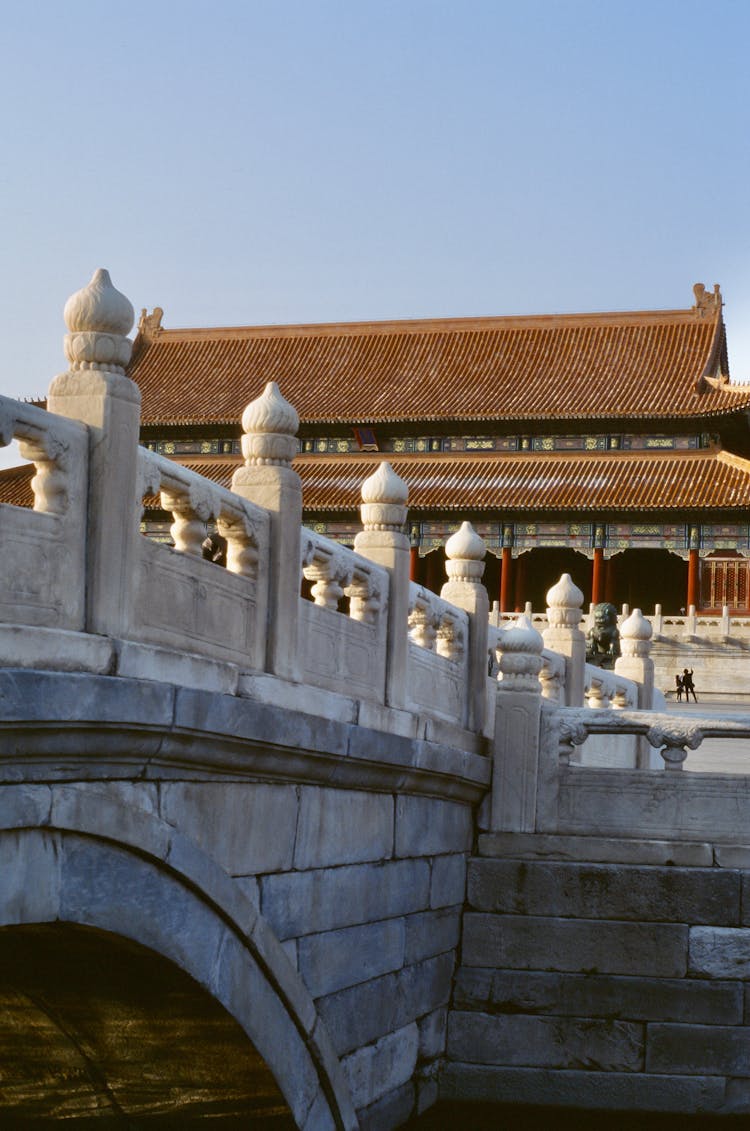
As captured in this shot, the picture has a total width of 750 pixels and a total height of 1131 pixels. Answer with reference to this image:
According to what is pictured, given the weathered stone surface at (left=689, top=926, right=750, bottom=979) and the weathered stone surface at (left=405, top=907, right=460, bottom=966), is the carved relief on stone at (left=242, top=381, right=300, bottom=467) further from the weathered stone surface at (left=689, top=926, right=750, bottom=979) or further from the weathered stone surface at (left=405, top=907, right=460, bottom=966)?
the weathered stone surface at (left=689, top=926, right=750, bottom=979)

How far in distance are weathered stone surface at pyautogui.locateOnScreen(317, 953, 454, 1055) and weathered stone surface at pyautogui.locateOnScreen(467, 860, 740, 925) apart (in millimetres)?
504

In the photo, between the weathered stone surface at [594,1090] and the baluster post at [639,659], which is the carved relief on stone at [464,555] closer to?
the weathered stone surface at [594,1090]

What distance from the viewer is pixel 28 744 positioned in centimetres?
469

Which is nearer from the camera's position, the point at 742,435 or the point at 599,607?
the point at 599,607

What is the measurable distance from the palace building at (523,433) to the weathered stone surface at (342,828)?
26.0 meters

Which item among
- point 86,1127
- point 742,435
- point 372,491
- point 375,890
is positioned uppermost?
point 742,435

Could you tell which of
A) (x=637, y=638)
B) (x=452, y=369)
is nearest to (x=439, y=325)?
(x=452, y=369)

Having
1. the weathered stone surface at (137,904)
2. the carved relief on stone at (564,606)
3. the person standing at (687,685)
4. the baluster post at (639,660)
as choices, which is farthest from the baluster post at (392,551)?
the person standing at (687,685)

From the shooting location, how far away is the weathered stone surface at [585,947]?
8.96m

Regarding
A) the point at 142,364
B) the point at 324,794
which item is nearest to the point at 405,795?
the point at 324,794

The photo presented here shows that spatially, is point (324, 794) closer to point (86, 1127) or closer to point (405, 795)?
point (405, 795)

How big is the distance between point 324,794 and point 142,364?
3461 cm

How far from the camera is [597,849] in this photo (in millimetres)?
9203

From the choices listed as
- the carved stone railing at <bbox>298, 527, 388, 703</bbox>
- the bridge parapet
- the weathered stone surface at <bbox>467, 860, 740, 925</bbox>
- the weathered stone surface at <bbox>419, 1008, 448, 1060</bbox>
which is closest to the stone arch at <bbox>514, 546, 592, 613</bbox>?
the weathered stone surface at <bbox>467, 860, 740, 925</bbox>
